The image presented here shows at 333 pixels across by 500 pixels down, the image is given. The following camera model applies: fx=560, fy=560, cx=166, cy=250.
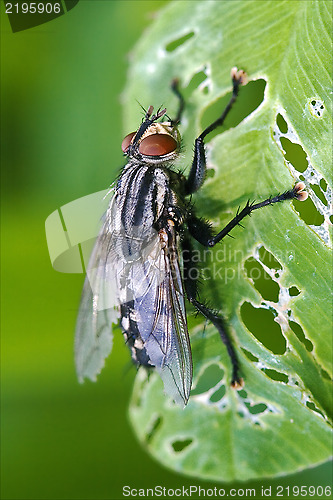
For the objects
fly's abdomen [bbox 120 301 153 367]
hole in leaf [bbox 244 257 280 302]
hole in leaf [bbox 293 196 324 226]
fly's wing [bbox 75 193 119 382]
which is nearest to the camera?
hole in leaf [bbox 293 196 324 226]

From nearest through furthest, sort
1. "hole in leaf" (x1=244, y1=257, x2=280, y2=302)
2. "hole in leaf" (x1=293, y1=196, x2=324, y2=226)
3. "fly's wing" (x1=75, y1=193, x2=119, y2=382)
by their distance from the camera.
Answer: "hole in leaf" (x1=293, y1=196, x2=324, y2=226)
"hole in leaf" (x1=244, y1=257, x2=280, y2=302)
"fly's wing" (x1=75, y1=193, x2=119, y2=382)

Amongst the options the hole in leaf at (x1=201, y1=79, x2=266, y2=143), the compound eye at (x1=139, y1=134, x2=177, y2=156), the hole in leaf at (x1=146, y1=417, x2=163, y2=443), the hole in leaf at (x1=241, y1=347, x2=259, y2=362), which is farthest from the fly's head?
the hole in leaf at (x1=146, y1=417, x2=163, y2=443)

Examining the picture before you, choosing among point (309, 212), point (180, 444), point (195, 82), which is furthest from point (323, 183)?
point (180, 444)

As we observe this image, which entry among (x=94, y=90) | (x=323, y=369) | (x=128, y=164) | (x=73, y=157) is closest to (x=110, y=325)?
(x=128, y=164)

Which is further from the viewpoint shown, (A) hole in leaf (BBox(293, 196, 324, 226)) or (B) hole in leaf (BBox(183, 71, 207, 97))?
(B) hole in leaf (BBox(183, 71, 207, 97))

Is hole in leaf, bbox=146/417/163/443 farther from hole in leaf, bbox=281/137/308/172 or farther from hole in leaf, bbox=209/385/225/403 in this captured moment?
hole in leaf, bbox=281/137/308/172

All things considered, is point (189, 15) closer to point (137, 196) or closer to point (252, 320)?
point (137, 196)

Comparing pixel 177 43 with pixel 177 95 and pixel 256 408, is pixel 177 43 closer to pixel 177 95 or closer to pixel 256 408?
pixel 177 95
